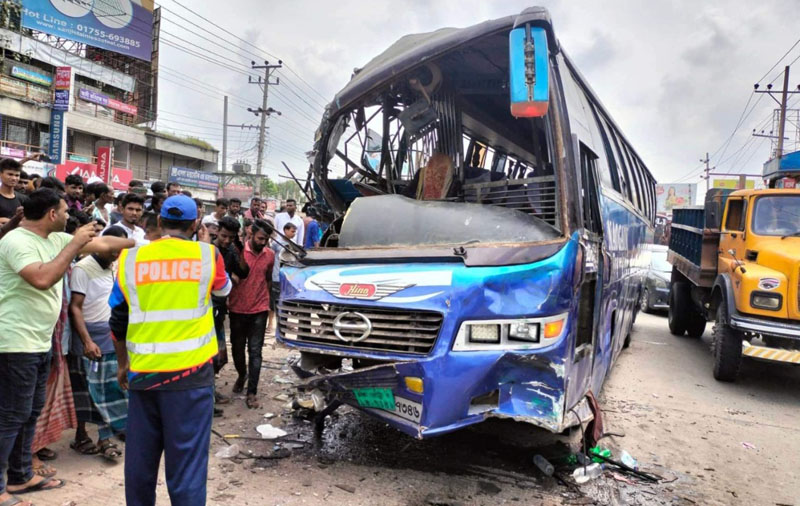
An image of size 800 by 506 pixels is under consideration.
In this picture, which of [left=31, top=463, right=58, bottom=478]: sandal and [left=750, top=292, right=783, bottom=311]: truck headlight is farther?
[left=750, top=292, right=783, bottom=311]: truck headlight

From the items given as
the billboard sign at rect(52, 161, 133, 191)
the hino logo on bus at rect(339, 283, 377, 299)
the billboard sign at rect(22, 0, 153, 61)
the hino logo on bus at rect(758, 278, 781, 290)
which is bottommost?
the hino logo on bus at rect(339, 283, 377, 299)

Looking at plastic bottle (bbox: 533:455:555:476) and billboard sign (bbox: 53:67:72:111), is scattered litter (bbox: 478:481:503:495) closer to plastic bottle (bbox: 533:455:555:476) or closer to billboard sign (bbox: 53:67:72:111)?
plastic bottle (bbox: 533:455:555:476)

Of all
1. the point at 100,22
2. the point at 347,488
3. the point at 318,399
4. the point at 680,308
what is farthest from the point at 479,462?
the point at 100,22

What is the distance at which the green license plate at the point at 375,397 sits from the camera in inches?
126

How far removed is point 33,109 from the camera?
25219 millimetres

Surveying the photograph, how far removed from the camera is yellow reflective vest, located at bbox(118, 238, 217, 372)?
2.42 meters

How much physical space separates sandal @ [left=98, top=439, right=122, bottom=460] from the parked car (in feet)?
38.1

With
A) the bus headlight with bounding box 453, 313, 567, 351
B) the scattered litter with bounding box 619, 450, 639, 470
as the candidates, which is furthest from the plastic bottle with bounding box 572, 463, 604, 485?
the bus headlight with bounding box 453, 313, 567, 351

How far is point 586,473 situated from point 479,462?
28.4 inches

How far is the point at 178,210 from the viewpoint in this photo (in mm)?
2523

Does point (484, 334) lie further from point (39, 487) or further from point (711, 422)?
point (711, 422)

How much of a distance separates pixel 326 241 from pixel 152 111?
35.0 metres

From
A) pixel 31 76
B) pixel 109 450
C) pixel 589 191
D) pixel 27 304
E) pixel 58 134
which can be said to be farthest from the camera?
pixel 31 76

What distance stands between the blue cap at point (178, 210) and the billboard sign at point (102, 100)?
108 ft
